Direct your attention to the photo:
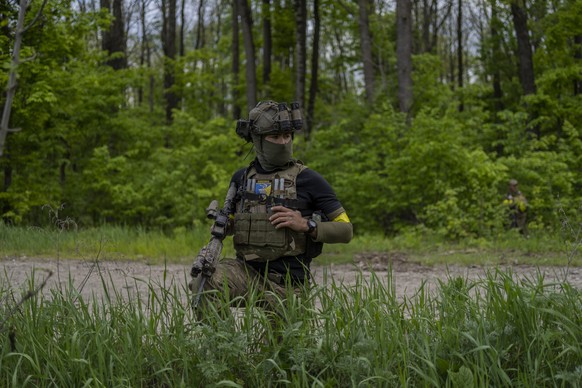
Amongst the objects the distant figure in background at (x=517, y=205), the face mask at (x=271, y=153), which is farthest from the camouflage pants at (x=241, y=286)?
the distant figure in background at (x=517, y=205)

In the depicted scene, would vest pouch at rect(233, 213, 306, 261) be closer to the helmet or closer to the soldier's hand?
the soldier's hand

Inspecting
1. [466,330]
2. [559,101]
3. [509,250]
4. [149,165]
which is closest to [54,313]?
[466,330]

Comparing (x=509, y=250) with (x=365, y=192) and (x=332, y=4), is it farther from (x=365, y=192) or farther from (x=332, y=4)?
(x=332, y=4)

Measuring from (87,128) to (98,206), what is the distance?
6.27ft

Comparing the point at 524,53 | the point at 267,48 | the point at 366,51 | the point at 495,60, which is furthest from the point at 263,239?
the point at 495,60

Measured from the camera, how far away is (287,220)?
3.47m

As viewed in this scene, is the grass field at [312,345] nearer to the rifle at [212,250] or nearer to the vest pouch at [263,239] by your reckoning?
the rifle at [212,250]

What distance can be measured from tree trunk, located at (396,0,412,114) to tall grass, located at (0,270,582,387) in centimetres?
1361

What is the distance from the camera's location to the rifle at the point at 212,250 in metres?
3.32

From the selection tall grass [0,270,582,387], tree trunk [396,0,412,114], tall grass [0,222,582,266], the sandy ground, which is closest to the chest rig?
tall grass [0,270,582,387]

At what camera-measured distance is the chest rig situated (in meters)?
3.56

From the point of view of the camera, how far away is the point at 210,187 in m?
15.4

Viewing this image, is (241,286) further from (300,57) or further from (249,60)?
(249,60)

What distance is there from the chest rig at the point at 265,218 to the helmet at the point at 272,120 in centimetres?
25
